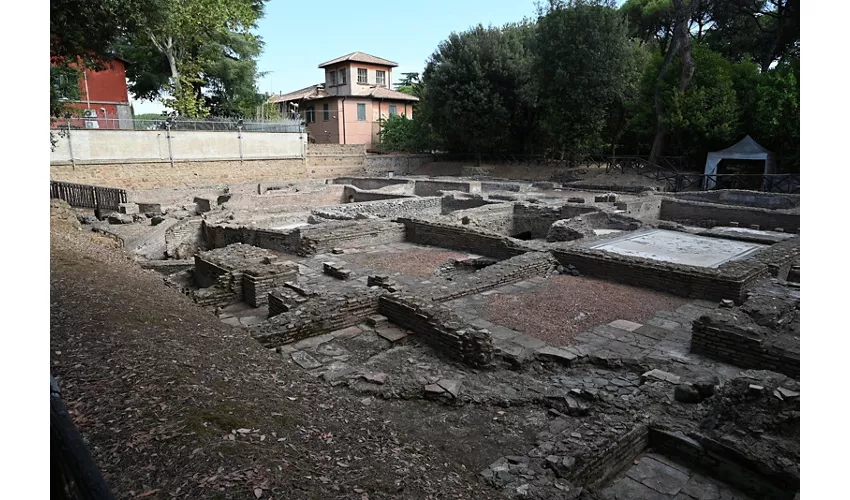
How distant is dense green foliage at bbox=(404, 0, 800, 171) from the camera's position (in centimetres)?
2436

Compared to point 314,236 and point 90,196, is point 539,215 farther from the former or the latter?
point 90,196

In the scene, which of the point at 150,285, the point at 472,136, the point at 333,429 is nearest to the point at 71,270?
the point at 150,285

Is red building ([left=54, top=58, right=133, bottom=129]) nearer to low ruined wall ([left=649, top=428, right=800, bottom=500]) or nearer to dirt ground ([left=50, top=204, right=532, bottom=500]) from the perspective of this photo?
dirt ground ([left=50, top=204, right=532, bottom=500])

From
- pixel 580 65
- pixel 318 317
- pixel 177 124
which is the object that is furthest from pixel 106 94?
pixel 318 317

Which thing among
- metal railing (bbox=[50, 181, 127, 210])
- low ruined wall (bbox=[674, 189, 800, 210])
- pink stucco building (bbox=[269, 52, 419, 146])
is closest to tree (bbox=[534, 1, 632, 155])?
low ruined wall (bbox=[674, 189, 800, 210])

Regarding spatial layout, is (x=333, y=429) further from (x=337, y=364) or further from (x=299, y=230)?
(x=299, y=230)

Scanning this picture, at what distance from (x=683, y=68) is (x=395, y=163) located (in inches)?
735

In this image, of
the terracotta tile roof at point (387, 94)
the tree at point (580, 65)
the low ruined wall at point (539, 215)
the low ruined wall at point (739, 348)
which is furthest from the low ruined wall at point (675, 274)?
the terracotta tile roof at point (387, 94)

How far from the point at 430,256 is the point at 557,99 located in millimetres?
19894

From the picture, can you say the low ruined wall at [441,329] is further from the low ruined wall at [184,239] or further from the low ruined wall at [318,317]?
the low ruined wall at [184,239]

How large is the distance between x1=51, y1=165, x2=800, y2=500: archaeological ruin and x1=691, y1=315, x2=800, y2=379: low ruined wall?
0.02 m

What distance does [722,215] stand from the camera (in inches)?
616

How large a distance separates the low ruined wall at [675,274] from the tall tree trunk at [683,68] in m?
19.3

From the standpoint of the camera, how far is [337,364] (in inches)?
228
